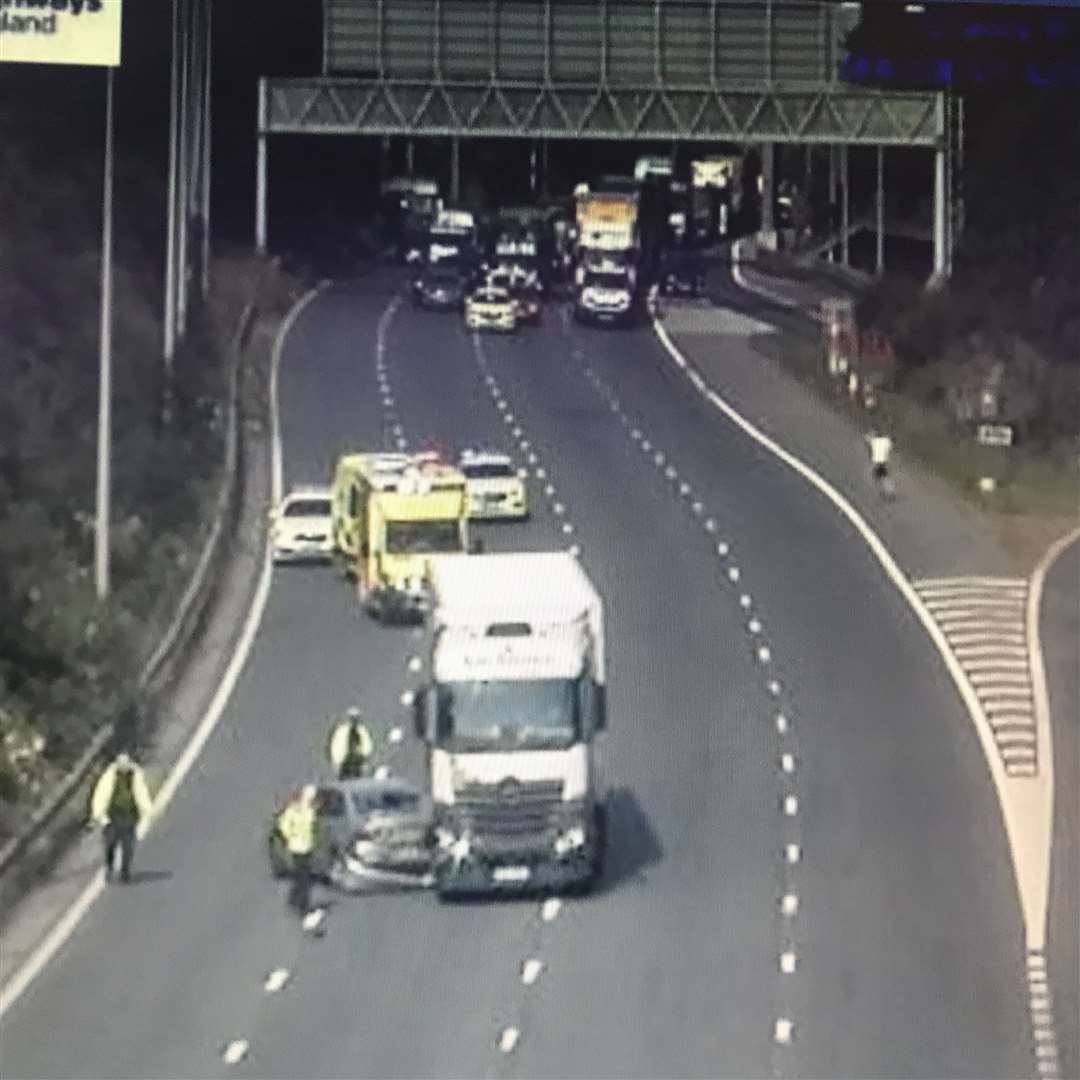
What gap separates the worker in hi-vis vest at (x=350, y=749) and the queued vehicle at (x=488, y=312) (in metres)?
6.45

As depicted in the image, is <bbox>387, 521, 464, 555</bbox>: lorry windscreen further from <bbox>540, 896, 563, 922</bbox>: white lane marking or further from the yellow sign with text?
<bbox>540, 896, 563, 922</bbox>: white lane marking

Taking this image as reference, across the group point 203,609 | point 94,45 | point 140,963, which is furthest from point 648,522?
point 140,963

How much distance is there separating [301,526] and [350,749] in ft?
10.9

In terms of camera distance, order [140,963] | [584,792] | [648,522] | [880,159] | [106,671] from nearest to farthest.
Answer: [140,963] < [584,792] < [106,671] < [648,522] < [880,159]

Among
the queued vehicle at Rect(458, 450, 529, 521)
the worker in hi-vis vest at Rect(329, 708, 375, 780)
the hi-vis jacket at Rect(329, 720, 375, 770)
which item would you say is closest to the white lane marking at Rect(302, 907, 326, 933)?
the worker in hi-vis vest at Rect(329, 708, 375, 780)

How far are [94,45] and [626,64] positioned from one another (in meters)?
5.36

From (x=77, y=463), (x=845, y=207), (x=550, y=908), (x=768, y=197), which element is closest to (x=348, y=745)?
(x=550, y=908)

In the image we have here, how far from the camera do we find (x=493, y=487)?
2039cm

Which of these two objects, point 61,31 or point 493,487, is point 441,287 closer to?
point 493,487

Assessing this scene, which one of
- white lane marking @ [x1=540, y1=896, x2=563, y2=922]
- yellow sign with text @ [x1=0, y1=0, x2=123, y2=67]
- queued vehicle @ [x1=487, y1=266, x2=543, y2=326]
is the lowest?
white lane marking @ [x1=540, y1=896, x2=563, y2=922]

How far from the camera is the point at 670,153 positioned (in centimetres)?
2461

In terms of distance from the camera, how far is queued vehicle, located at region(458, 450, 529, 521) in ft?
66.3

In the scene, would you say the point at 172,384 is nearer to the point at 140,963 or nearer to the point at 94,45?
the point at 94,45

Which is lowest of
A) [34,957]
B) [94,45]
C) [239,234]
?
[34,957]
